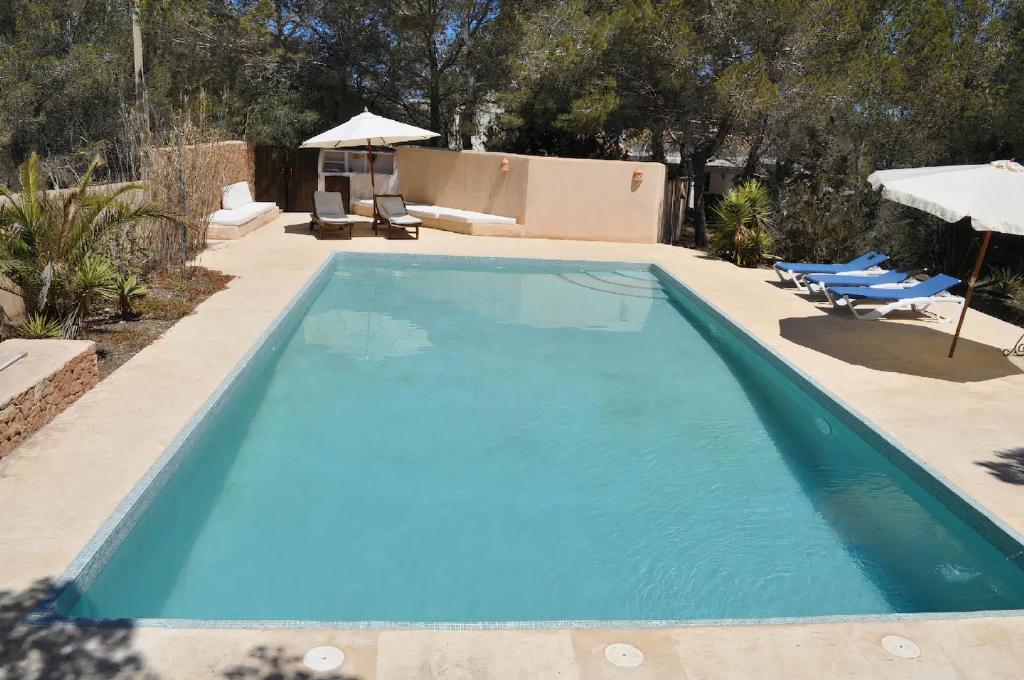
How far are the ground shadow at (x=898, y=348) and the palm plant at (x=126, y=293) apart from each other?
7443 mm

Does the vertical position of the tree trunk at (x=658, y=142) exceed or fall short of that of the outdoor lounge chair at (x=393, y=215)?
it exceeds it

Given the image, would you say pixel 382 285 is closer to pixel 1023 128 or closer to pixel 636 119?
pixel 636 119

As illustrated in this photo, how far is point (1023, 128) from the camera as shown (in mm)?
12125

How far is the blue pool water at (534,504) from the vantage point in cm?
473

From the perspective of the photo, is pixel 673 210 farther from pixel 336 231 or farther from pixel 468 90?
pixel 336 231

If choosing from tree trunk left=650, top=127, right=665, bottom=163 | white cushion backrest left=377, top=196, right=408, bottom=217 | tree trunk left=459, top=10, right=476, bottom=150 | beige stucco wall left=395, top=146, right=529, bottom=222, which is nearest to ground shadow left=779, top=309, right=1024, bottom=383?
beige stucco wall left=395, top=146, right=529, bottom=222

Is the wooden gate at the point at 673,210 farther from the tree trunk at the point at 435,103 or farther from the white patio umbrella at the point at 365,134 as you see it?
the tree trunk at the point at 435,103

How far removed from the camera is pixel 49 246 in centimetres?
721

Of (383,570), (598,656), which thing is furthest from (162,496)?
(598,656)

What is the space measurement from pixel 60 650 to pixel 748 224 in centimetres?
1342

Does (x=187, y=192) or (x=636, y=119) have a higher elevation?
(x=636, y=119)

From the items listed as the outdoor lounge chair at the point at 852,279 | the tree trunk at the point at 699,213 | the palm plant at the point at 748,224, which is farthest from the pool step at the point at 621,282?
the tree trunk at the point at 699,213

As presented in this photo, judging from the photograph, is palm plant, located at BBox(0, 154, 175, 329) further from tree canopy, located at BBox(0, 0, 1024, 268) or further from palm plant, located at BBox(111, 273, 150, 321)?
tree canopy, located at BBox(0, 0, 1024, 268)

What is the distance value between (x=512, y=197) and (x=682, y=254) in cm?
386
